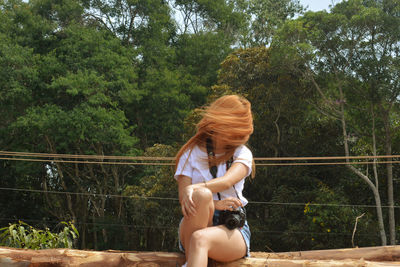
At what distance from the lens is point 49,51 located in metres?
13.9

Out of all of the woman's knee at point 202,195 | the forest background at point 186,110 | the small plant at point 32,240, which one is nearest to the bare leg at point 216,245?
the woman's knee at point 202,195

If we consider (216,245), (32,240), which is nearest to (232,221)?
(216,245)

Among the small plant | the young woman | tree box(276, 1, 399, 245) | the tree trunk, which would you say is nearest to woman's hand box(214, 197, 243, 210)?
the young woman

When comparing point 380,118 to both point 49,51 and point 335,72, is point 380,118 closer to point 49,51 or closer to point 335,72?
point 335,72

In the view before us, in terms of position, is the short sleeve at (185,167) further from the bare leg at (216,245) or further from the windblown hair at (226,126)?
the bare leg at (216,245)

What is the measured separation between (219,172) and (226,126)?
20cm

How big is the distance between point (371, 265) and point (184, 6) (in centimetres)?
1525

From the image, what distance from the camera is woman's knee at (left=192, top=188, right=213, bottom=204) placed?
194 centimetres

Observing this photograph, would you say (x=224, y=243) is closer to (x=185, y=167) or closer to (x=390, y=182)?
(x=185, y=167)

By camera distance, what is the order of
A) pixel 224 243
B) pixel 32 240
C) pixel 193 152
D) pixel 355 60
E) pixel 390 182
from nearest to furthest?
pixel 224 243, pixel 193 152, pixel 32 240, pixel 390 182, pixel 355 60

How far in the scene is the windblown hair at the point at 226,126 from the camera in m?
2.14

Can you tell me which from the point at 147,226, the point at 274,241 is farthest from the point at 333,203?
the point at 147,226

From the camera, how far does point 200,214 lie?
199 centimetres

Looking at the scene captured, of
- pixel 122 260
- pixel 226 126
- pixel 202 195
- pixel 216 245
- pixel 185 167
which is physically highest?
pixel 226 126
